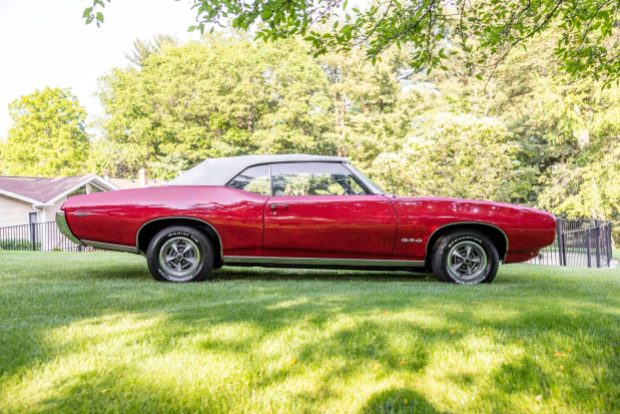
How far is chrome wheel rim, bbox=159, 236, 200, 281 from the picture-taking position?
5.97 m

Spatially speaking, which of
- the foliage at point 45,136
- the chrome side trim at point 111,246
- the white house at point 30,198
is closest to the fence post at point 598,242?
the chrome side trim at point 111,246

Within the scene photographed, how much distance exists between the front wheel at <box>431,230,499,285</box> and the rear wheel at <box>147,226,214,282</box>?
2638 mm

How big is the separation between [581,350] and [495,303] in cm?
132

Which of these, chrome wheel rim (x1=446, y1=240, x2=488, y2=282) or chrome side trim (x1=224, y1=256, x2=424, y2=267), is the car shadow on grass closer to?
chrome side trim (x1=224, y1=256, x2=424, y2=267)

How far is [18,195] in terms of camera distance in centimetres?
3123

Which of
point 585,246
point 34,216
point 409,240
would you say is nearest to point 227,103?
point 34,216

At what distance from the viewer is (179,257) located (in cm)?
600

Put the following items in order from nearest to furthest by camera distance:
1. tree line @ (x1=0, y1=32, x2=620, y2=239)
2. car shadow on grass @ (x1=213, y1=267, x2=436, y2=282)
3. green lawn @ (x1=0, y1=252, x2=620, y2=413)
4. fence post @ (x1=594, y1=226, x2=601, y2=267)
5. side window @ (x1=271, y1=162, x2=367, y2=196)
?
green lawn @ (x1=0, y1=252, x2=620, y2=413), side window @ (x1=271, y1=162, x2=367, y2=196), car shadow on grass @ (x1=213, y1=267, x2=436, y2=282), fence post @ (x1=594, y1=226, x2=601, y2=267), tree line @ (x1=0, y1=32, x2=620, y2=239)

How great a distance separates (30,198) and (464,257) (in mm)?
31108

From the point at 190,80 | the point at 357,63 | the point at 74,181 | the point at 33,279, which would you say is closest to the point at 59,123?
the point at 74,181

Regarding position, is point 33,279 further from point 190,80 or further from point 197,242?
point 190,80

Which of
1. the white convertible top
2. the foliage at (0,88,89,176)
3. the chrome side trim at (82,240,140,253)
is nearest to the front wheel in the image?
the white convertible top

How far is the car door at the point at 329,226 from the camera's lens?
597 cm

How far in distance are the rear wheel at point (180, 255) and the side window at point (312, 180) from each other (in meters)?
1.06
